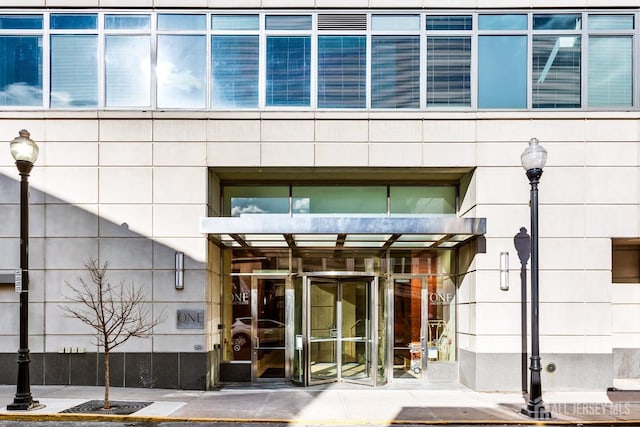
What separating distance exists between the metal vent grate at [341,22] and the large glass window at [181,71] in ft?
9.10

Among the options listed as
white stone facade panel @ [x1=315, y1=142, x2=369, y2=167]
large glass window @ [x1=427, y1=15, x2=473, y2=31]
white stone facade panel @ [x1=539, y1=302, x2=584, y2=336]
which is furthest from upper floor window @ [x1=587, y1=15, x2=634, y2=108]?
white stone facade panel @ [x1=315, y1=142, x2=369, y2=167]

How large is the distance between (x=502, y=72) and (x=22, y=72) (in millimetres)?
11056

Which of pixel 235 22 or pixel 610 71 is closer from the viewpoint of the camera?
pixel 610 71

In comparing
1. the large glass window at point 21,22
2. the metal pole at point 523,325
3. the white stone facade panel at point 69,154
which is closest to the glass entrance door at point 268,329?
the white stone facade panel at point 69,154

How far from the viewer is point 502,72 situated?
12836 mm

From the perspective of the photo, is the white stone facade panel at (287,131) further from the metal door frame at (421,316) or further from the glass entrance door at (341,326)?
the metal door frame at (421,316)

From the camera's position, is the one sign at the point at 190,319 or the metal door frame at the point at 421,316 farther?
the metal door frame at the point at 421,316

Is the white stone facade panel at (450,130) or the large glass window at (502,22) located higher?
the large glass window at (502,22)

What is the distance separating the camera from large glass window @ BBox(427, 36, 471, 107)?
42.3 feet

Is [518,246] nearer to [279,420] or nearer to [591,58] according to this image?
[591,58]

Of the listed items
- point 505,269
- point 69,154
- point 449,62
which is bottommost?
point 505,269

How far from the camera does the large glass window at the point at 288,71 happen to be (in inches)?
509

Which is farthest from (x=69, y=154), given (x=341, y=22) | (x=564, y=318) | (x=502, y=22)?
(x=564, y=318)

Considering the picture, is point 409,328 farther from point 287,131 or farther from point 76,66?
point 76,66
